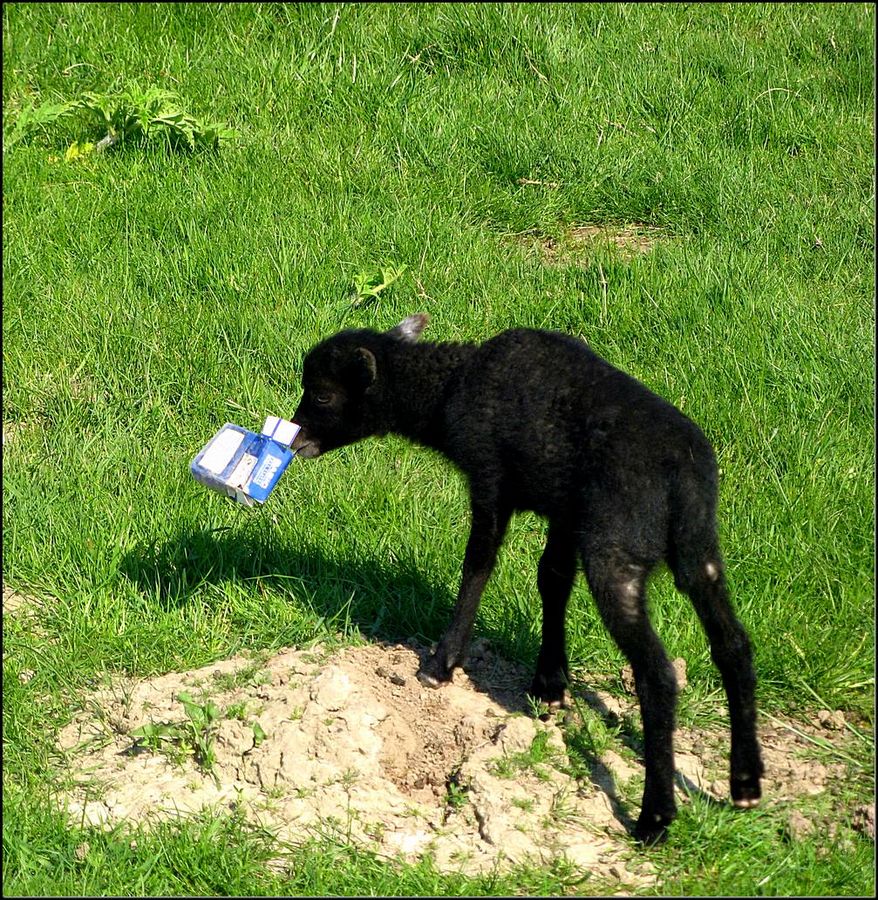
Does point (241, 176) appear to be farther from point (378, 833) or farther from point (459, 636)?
point (378, 833)

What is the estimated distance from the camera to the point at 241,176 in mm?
8523

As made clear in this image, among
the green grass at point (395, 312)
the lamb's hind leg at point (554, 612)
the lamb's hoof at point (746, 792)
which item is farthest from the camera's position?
the green grass at point (395, 312)

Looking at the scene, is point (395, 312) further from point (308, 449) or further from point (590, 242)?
point (308, 449)

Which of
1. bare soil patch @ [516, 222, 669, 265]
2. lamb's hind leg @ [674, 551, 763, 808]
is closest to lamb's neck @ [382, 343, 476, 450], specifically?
lamb's hind leg @ [674, 551, 763, 808]

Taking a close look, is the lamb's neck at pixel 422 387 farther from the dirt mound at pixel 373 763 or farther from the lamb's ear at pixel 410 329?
the dirt mound at pixel 373 763

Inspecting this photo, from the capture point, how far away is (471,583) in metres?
5.01

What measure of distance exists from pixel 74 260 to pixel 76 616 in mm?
3254

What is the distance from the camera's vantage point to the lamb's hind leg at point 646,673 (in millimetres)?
4188

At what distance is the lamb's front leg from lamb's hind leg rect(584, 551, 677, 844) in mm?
731

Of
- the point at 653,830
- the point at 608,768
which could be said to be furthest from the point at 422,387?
the point at 653,830

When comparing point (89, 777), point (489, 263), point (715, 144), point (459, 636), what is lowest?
point (89, 777)

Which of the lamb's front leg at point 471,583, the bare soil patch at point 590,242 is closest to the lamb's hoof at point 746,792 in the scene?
the lamb's front leg at point 471,583

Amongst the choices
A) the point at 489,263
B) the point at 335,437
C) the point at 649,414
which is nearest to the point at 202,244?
the point at 489,263

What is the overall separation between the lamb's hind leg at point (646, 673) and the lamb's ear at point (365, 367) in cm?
154
